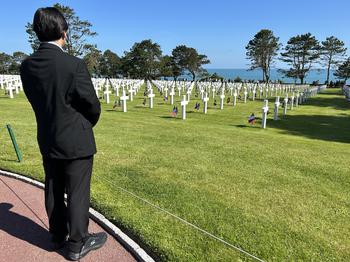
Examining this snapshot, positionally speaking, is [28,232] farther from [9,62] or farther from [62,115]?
[9,62]

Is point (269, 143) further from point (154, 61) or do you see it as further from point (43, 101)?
point (154, 61)

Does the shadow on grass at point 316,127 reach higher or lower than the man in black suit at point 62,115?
lower

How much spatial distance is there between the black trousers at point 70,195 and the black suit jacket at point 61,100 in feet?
0.47

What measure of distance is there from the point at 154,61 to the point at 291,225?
224ft

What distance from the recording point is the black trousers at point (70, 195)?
316 cm

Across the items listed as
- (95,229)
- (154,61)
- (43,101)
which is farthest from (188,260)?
(154,61)

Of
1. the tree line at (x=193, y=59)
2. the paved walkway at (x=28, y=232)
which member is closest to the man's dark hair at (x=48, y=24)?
the paved walkway at (x=28, y=232)

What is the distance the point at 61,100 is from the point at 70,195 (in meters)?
0.93

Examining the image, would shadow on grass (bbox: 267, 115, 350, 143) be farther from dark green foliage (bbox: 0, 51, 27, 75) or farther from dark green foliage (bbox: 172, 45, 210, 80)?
dark green foliage (bbox: 0, 51, 27, 75)

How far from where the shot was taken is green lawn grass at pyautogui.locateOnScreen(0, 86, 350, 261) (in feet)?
12.3

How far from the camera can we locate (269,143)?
9.06 m

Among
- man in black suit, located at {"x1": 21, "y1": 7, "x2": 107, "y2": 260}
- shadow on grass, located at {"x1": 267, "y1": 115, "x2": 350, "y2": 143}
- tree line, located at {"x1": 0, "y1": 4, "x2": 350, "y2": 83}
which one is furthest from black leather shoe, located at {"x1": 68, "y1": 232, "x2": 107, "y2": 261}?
tree line, located at {"x1": 0, "y1": 4, "x2": 350, "y2": 83}

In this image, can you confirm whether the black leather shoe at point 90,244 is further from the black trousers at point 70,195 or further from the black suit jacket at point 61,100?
the black suit jacket at point 61,100

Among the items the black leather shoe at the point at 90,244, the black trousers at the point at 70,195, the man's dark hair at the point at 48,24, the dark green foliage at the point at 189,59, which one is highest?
the dark green foliage at the point at 189,59
